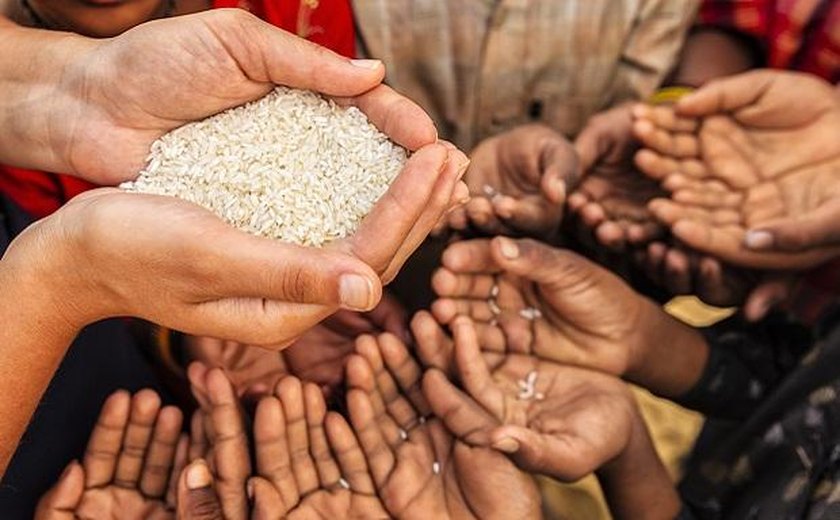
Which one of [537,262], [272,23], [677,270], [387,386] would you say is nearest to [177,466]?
[387,386]

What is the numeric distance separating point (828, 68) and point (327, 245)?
2.95 ft

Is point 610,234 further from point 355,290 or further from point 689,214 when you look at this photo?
point 355,290

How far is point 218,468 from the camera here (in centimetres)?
96

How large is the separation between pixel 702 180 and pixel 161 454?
0.79 m

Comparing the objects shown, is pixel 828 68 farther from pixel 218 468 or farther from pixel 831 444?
pixel 218 468

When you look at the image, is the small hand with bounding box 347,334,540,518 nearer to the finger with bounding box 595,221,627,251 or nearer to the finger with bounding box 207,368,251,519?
the finger with bounding box 207,368,251,519

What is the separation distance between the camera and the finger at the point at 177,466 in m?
1.02

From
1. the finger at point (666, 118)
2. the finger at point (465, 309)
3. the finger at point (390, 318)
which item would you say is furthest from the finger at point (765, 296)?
the finger at point (390, 318)

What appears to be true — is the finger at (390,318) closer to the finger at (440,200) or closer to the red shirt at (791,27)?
the finger at (440,200)

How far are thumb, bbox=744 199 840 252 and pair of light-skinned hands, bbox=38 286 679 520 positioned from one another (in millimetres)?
271

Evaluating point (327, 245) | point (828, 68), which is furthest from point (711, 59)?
point (327, 245)

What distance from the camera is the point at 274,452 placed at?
0.98 meters

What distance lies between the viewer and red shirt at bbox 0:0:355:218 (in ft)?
3.85

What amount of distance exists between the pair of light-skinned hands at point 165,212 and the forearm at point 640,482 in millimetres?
399
